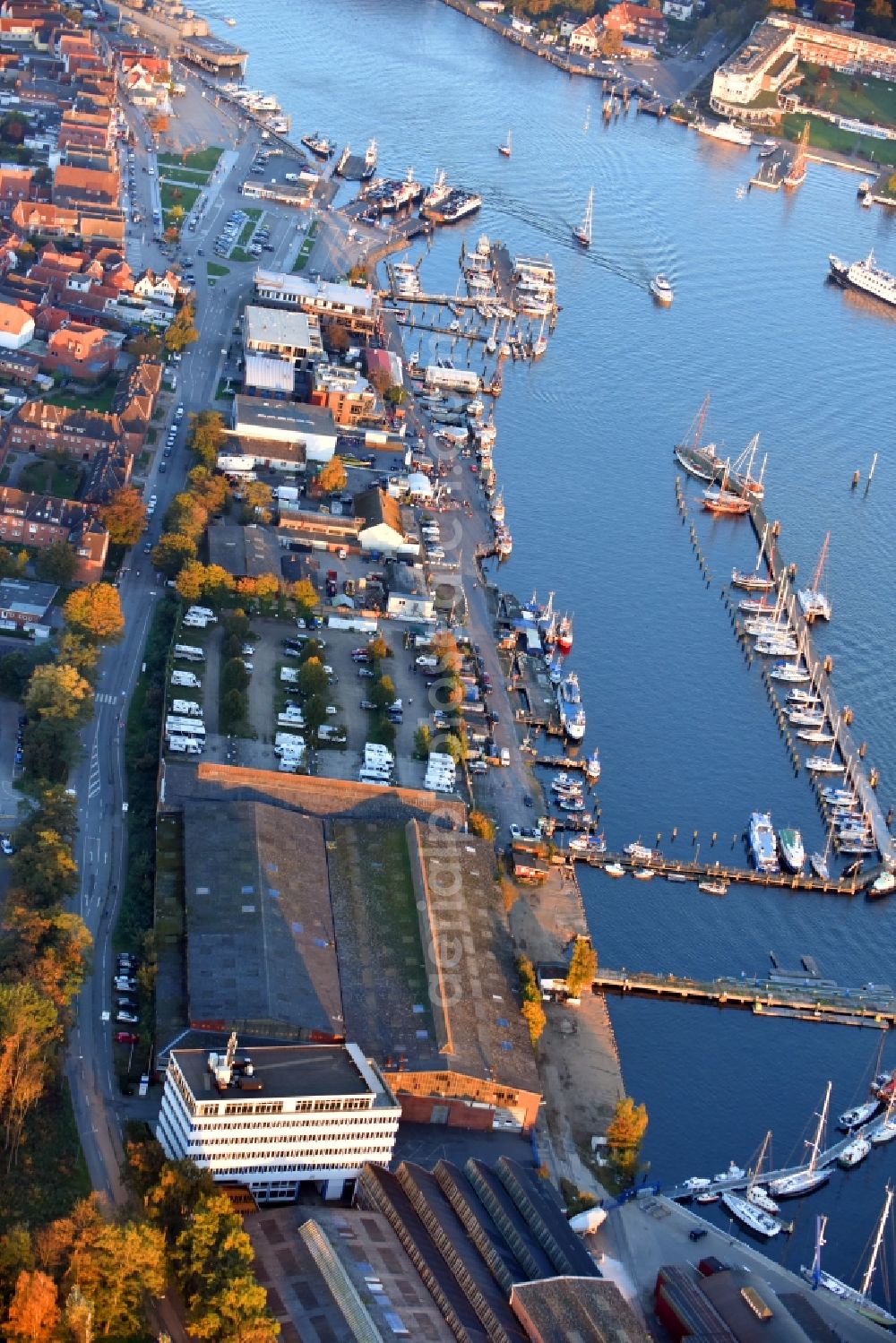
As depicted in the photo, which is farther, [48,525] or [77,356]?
[77,356]

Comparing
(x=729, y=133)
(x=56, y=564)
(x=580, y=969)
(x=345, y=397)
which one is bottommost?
(x=580, y=969)

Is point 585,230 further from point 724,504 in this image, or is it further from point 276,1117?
point 276,1117

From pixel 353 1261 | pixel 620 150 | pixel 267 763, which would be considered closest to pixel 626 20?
pixel 620 150

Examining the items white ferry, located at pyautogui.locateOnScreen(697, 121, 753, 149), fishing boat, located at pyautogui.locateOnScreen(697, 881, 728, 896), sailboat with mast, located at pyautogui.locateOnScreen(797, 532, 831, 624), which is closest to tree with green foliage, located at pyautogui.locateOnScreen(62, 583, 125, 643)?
fishing boat, located at pyautogui.locateOnScreen(697, 881, 728, 896)

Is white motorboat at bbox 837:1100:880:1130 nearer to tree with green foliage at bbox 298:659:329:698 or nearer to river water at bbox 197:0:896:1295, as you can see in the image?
river water at bbox 197:0:896:1295

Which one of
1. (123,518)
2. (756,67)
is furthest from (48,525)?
(756,67)

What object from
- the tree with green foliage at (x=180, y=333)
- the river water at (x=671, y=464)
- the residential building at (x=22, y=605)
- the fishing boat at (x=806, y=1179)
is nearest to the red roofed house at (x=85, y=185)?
the tree with green foliage at (x=180, y=333)

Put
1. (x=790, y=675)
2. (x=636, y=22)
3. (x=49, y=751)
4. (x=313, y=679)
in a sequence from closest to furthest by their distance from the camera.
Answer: (x=49, y=751) < (x=313, y=679) < (x=790, y=675) < (x=636, y=22)
